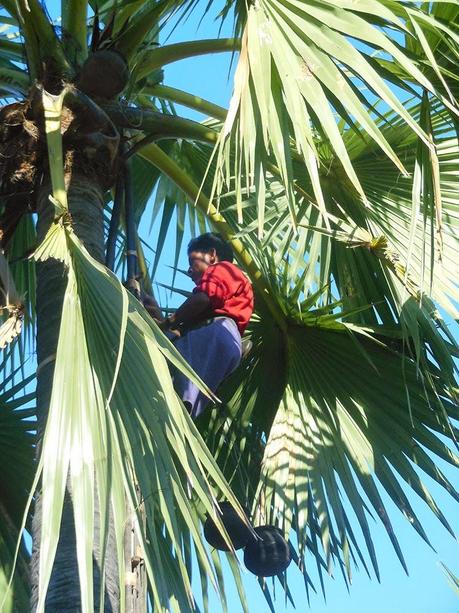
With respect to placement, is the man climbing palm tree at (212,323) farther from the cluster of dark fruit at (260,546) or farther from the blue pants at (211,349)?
the cluster of dark fruit at (260,546)

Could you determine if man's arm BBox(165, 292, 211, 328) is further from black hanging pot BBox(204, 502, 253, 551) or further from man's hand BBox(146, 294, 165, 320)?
black hanging pot BBox(204, 502, 253, 551)

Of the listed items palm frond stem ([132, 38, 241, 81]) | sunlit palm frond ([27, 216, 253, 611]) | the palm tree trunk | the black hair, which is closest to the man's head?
the black hair

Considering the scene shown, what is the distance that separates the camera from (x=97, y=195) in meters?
4.70

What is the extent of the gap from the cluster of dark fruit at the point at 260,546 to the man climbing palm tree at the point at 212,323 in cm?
53

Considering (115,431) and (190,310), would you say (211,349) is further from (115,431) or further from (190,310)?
(115,431)

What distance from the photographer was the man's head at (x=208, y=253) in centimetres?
563

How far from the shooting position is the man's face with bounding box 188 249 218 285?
5.64 metres

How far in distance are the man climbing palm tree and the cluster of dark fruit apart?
528mm

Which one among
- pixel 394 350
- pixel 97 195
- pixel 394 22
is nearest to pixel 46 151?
pixel 97 195

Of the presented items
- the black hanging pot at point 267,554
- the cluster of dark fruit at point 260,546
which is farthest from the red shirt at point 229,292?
the black hanging pot at point 267,554

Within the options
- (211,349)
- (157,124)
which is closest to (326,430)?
(211,349)

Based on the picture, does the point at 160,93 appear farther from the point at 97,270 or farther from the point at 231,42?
the point at 97,270

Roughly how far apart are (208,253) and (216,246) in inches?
1.9

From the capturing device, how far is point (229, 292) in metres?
5.23
